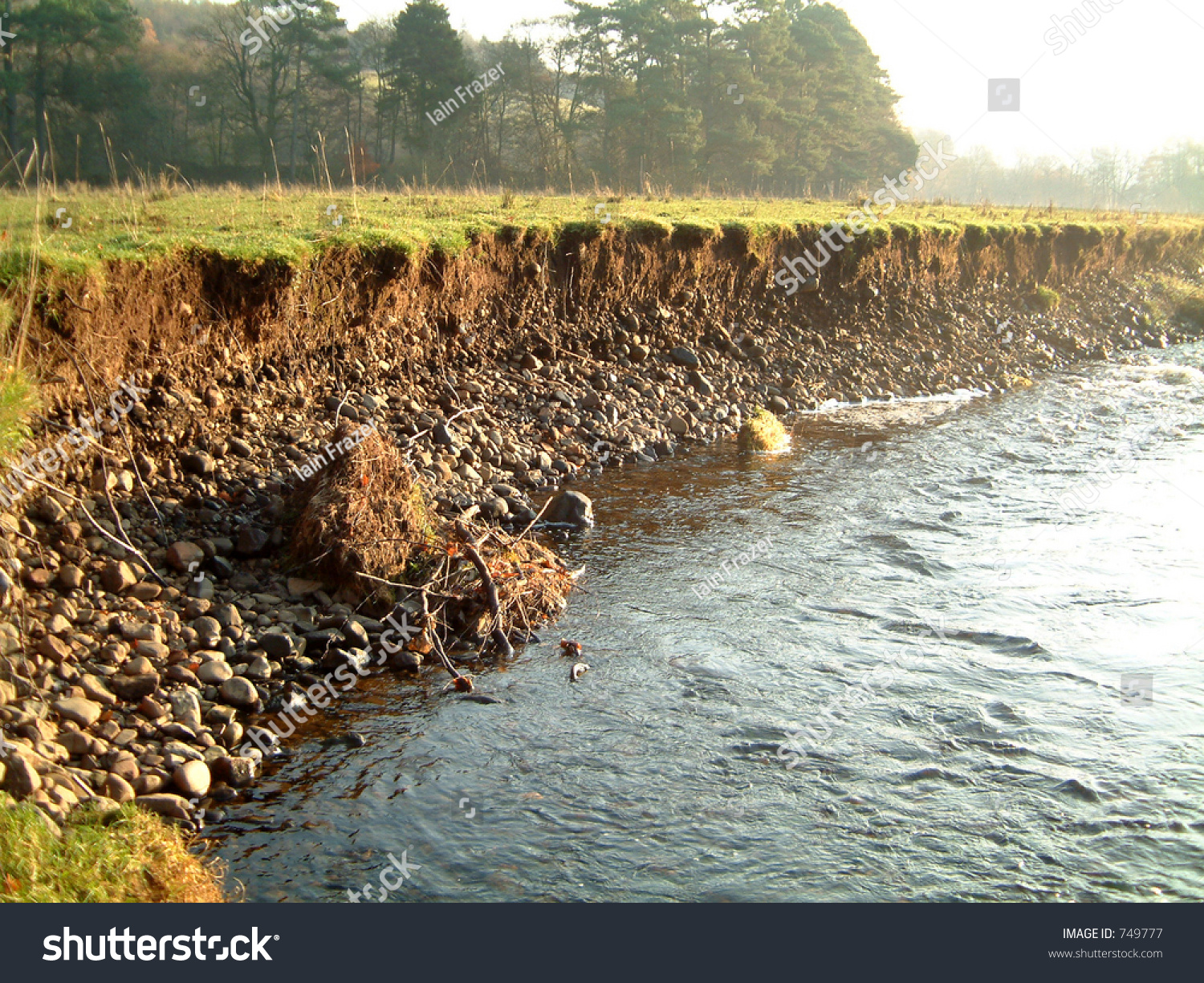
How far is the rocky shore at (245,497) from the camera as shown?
5684 mm

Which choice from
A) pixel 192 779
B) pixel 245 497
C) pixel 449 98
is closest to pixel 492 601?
pixel 245 497

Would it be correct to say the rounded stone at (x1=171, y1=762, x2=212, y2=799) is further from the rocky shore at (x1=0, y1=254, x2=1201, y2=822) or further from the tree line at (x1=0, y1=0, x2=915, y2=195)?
the tree line at (x1=0, y1=0, x2=915, y2=195)

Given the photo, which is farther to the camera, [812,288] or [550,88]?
[550,88]

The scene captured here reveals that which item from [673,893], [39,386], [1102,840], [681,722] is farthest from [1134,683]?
[39,386]

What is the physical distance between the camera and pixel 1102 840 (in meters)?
5.14

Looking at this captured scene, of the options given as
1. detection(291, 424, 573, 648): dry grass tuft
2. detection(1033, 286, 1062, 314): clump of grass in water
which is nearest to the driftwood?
detection(291, 424, 573, 648): dry grass tuft

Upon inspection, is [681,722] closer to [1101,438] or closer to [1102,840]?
[1102,840]

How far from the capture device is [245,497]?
8422 millimetres

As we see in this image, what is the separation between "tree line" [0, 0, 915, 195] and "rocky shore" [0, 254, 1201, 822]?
859 inches

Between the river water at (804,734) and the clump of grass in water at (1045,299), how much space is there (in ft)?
44.3

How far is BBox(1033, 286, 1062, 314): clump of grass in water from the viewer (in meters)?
23.1

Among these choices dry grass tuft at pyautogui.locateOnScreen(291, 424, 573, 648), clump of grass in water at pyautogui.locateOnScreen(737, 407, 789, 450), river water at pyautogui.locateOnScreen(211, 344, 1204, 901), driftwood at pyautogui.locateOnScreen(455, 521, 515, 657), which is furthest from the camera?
clump of grass in water at pyautogui.locateOnScreen(737, 407, 789, 450)

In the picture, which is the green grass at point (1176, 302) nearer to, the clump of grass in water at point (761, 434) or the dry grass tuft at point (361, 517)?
the clump of grass in water at point (761, 434)

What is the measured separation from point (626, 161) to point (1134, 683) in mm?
39767
